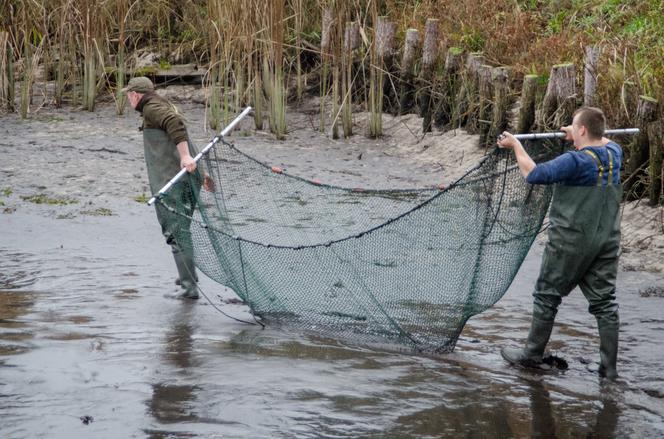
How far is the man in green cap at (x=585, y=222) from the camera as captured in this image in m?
5.96

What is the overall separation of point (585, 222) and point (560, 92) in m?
5.20

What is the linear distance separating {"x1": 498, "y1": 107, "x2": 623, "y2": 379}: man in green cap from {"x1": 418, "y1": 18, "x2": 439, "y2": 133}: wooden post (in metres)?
7.98

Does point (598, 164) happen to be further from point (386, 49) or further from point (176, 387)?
point (386, 49)

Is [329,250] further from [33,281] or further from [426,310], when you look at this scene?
[33,281]

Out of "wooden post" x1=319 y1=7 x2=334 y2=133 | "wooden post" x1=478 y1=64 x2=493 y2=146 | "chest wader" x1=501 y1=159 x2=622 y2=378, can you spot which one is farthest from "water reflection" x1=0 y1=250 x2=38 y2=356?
"wooden post" x1=319 y1=7 x2=334 y2=133

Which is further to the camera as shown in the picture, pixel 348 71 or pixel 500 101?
pixel 348 71

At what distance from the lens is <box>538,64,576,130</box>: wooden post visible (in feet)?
35.7

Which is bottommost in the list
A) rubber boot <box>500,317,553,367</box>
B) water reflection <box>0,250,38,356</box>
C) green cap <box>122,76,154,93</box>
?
water reflection <box>0,250,38,356</box>

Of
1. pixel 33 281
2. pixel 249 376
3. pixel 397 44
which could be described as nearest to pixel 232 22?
pixel 397 44

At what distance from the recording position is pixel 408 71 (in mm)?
14641

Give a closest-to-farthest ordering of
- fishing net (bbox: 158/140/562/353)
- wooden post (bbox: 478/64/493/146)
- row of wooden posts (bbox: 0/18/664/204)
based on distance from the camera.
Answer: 1. fishing net (bbox: 158/140/562/353)
2. row of wooden posts (bbox: 0/18/664/204)
3. wooden post (bbox: 478/64/493/146)

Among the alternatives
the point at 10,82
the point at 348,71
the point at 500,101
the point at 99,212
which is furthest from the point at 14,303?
the point at 10,82

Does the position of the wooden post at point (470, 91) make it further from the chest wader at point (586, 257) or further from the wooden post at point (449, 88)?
the chest wader at point (586, 257)

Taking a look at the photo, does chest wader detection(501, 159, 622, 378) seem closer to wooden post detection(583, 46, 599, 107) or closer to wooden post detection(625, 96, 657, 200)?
wooden post detection(625, 96, 657, 200)
